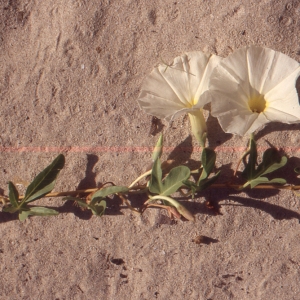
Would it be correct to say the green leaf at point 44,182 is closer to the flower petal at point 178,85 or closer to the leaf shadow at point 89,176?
the leaf shadow at point 89,176

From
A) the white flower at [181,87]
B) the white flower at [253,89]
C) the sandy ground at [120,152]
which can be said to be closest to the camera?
the white flower at [253,89]

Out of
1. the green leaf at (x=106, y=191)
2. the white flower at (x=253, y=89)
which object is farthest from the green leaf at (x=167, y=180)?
the white flower at (x=253, y=89)

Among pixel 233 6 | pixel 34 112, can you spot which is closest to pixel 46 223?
pixel 34 112

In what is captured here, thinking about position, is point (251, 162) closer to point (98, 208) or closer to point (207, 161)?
point (207, 161)

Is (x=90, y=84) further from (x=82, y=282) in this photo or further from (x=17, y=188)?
(x=82, y=282)

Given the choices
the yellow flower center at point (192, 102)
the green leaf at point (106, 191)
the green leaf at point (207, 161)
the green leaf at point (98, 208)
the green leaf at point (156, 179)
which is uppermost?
the yellow flower center at point (192, 102)

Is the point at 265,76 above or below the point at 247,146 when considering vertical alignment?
above

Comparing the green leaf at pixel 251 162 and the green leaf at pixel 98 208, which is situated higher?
the green leaf at pixel 251 162

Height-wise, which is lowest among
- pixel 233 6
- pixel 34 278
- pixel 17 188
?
pixel 34 278

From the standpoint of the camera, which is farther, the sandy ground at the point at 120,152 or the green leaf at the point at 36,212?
the sandy ground at the point at 120,152
